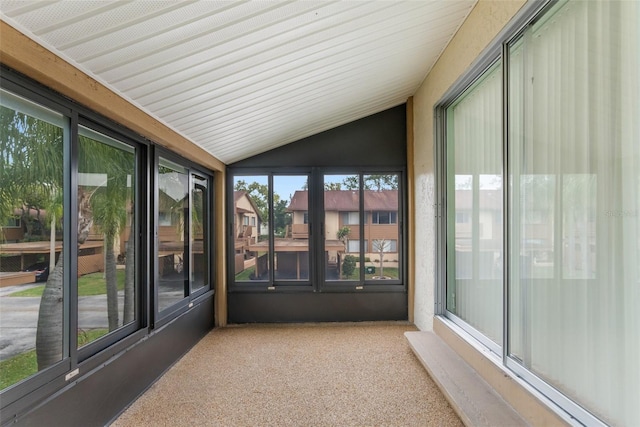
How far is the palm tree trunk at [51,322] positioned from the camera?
173 centimetres

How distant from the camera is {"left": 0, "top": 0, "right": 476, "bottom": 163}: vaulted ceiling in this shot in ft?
4.91

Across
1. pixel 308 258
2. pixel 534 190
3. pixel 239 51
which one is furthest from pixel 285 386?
pixel 239 51

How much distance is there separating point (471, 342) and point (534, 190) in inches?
53.8

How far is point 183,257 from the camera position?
3443 mm

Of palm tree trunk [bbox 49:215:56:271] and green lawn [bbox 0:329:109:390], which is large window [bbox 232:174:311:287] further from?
green lawn [bbox 0:329:109:390]

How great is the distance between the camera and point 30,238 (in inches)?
66.0

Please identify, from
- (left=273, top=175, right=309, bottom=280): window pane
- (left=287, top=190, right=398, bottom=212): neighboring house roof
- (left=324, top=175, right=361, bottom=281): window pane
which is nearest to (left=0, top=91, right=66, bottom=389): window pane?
(left=273, top=175, right=309, bottom=280): window pane

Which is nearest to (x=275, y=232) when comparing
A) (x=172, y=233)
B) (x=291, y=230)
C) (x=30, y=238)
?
(x=291, y=230)

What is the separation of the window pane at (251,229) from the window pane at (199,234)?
43 centimetres

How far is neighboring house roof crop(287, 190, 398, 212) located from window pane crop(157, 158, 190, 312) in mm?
1441

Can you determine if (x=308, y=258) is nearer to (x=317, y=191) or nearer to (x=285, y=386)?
(x=317, y=191)

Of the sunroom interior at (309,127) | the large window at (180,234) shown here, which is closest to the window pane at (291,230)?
the sunroom interior at (309,127)

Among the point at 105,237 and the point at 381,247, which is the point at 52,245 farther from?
the point at 381,247

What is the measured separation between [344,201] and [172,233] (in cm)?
221
